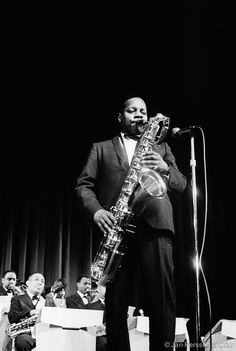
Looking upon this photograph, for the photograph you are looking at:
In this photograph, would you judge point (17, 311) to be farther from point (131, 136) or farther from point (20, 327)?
point (131, 136)

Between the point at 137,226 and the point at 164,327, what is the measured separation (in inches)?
22.2

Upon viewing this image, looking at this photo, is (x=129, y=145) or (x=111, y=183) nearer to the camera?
(x=111, y=183)

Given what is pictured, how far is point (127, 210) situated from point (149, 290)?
481 mm

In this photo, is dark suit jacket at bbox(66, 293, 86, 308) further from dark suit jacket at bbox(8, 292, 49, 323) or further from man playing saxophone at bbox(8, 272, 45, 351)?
dark suit jacket at bbox(8, 292, 49, 323)

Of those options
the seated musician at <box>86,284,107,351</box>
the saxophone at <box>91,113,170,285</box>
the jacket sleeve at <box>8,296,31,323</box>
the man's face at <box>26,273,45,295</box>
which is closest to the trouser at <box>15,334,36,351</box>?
the jacket sleeve at <box>8,296,31,323</box>

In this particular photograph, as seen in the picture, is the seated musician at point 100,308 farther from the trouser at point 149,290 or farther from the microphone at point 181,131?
the microphone at point 181,131

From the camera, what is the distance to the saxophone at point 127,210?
2.42m

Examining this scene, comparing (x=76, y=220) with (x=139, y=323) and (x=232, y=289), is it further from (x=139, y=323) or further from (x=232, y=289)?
(x=139, y=323)

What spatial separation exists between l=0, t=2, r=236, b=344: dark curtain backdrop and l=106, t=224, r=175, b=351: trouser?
3.74m

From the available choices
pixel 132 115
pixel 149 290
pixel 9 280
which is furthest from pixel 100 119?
pixel 149 290

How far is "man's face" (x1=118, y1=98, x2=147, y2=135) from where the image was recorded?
9.25ft

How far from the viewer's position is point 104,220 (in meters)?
2.43

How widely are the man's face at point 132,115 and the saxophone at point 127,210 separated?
0.20 m

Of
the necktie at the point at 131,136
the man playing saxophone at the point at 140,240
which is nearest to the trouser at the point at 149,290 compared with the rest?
the man playing saxophone at the point at 140,240
